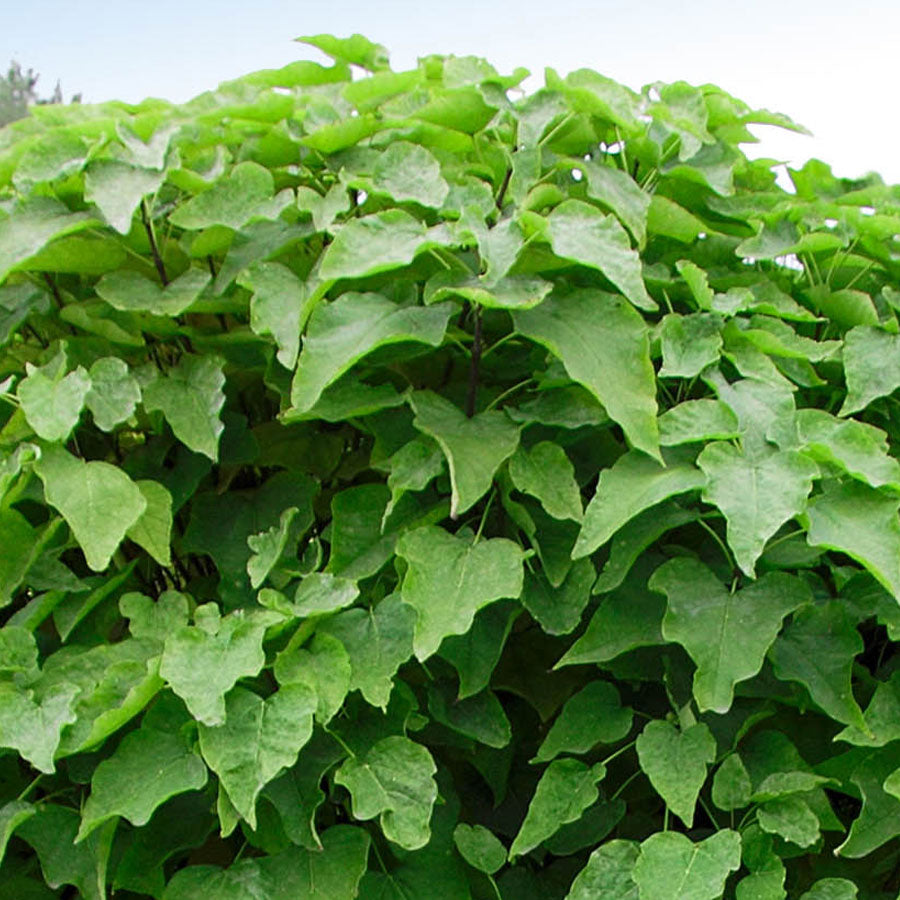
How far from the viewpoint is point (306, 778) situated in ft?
4.69

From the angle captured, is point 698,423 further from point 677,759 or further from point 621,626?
point 677,759

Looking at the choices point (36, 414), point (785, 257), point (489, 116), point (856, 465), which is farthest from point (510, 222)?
point (785, 257)

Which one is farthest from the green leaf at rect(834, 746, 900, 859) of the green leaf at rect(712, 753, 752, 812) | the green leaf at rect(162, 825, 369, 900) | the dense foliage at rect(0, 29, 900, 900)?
the green leaf at rect(162, 825, 369, 900)

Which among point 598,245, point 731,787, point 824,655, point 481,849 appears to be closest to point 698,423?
point 598,245

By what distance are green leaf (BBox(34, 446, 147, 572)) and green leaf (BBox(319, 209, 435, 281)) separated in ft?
1.18

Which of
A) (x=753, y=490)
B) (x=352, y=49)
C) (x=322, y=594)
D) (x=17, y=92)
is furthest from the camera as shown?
(x=17, y=92)

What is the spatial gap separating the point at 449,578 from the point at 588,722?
0.30 metres

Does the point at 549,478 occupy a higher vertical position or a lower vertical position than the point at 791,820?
higher

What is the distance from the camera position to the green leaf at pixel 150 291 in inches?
61.3

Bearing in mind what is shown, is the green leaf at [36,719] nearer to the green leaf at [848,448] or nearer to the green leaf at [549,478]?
the green leaf at [549,478]

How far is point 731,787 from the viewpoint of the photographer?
1.46 m

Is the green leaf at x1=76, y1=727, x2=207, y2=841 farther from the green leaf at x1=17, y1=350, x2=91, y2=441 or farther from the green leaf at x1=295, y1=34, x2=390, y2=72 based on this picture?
the green leaf at x1=295, y1=34, x2=390, y2=72

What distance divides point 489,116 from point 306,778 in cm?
Result: 89

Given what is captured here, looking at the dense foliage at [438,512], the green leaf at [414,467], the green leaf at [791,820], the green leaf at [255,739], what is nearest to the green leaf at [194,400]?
the dense foliage at [438,512]
